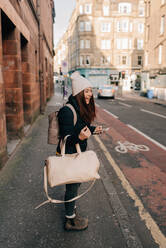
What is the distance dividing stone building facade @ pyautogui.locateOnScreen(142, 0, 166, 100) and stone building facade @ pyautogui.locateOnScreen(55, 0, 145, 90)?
20683 millimetres

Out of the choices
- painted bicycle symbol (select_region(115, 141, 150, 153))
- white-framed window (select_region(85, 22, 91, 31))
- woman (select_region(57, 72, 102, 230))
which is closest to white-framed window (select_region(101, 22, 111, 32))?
white-framed window (select_region(85, 22, 91, 31))

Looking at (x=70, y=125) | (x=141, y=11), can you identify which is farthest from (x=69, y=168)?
(x=141, y=11)

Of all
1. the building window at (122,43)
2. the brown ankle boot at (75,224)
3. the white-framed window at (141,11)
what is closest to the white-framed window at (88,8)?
the building window at (122,43)

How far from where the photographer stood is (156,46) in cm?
2861

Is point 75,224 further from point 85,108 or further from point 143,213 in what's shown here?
point 85,108

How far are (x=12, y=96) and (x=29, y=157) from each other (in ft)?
6.83

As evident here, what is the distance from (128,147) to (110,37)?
51.5m

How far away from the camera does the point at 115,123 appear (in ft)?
38.8

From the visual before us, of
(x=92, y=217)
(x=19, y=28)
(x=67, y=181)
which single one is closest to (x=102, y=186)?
(x=92, y=217)

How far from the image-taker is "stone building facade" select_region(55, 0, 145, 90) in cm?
5347

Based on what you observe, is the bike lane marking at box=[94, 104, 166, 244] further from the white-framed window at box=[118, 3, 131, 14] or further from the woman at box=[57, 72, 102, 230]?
the white-framed window at box=[118, 3, 131, 14]

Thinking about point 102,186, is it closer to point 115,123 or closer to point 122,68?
point 115,123

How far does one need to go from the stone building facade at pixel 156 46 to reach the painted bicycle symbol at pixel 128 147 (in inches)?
792

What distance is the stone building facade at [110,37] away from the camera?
53469mm
